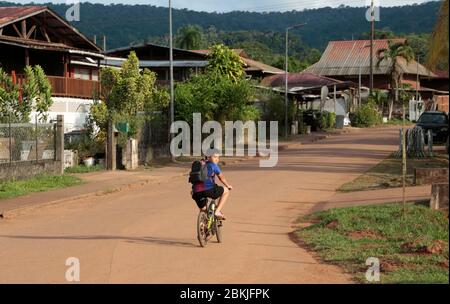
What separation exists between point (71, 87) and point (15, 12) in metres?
4.62

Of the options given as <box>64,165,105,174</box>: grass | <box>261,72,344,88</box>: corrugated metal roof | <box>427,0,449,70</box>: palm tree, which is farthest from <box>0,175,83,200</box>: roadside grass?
<box>261,72,344,88</box>: corrugated metal roof

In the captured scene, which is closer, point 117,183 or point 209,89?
point 117,183

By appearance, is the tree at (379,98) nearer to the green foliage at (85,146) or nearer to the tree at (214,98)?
the tree at (214,98)

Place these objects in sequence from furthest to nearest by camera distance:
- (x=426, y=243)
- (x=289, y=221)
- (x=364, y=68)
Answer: (x=364, y=68), (x=289, y=221), (x=426, y=243)

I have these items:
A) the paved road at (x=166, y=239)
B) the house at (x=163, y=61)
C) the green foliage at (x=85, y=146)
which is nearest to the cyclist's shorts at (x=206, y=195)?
the paved road at (x=166, y=239)

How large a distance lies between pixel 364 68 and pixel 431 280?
3152 inches

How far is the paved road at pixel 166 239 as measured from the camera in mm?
8781

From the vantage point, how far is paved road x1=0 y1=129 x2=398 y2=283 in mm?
8781

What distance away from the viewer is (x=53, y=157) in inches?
891

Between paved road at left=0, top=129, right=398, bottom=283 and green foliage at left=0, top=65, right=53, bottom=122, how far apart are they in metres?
7.51

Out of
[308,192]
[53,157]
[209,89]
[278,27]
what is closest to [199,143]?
[209,89]

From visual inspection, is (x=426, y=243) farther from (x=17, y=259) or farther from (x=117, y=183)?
(x=117, y=183)

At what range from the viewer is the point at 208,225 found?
11.0 metres
